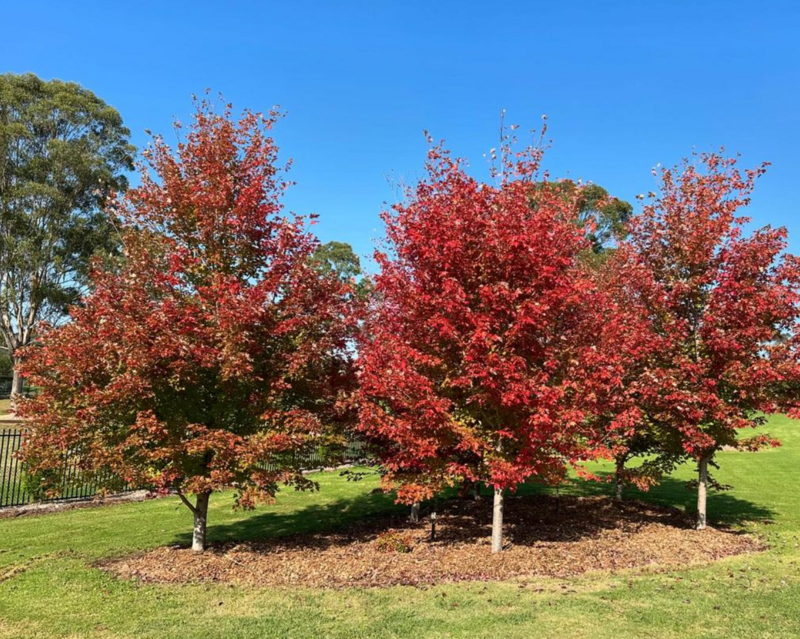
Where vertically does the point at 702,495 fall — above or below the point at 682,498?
above

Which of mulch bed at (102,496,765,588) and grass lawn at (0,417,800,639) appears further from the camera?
mulch bed at (102,496,765,588)

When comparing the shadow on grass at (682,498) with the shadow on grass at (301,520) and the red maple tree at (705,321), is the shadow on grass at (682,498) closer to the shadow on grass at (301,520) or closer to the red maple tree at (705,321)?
the red maple tree at (705,321)

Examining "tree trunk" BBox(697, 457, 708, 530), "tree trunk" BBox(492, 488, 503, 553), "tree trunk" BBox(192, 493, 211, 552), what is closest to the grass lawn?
"tree trunk" BBox(697, 457, 708, 530)

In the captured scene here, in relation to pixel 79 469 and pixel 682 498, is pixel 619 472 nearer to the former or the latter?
pixel 682 498

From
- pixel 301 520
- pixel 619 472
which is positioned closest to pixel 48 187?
pixel 301 520

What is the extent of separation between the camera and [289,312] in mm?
7402

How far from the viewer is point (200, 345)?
6.89 m

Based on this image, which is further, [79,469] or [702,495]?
[702,495]

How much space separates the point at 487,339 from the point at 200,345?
3.71 m

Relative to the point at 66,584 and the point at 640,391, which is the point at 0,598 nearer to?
the point at 66,584

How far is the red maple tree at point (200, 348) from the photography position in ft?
22.1

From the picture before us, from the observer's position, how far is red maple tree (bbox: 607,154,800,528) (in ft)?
27.7

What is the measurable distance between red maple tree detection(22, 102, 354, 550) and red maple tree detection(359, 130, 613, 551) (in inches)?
43.1

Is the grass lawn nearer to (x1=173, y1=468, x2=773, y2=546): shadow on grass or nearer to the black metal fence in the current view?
the black metal fence
